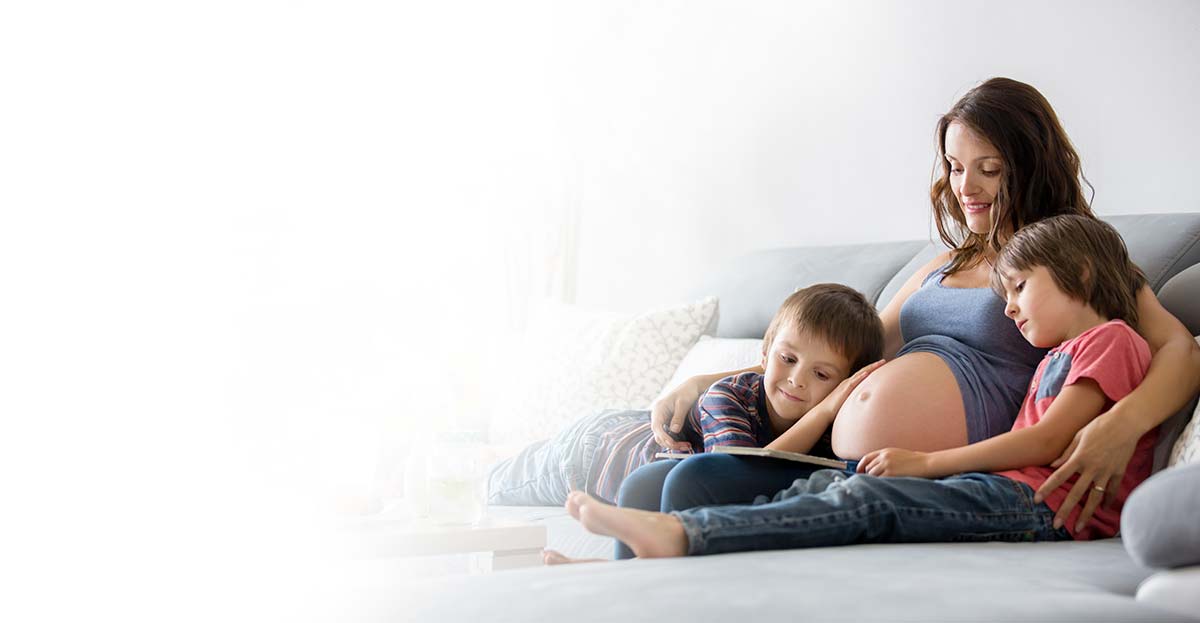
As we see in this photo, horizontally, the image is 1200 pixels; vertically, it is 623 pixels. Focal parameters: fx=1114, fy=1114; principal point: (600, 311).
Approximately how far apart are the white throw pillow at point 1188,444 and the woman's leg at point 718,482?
46 centimetres

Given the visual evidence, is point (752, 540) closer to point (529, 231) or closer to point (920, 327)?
point (920, 327)

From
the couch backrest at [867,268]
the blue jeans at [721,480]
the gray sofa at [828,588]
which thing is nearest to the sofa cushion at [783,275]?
the couch backrest at [867,268]

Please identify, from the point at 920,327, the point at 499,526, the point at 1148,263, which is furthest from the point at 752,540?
the point at 1148,263

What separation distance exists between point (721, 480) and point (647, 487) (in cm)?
16

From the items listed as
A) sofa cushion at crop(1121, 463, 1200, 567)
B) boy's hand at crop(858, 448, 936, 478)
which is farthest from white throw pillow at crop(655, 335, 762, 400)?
sofa cushion at crop(1121, 463, 1200, 567)

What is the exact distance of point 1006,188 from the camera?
5.37ft

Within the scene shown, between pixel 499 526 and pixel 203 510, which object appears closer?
pixel 499 526

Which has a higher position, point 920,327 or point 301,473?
point 920,327

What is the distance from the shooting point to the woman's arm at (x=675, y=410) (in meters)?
1.71

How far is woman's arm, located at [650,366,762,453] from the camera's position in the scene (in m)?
1.71

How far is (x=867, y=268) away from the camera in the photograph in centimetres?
215

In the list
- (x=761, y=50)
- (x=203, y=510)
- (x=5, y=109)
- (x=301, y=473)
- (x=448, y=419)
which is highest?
(x=761, y=50)

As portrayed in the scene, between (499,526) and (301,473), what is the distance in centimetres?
38

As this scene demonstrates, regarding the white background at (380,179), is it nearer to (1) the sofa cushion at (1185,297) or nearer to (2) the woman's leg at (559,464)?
(2) the woman's leg at (559,464)
